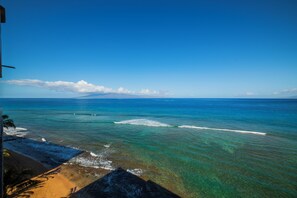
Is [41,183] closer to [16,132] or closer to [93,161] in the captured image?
[93,161]

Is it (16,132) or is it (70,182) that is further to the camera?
(16,132)

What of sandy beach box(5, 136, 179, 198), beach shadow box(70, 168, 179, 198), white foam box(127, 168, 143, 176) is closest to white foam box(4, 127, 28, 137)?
sandy beach box(5, 136, 179, 198)

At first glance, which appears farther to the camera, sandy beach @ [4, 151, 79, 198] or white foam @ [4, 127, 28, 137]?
white foam @ [4, 127, 28, 137]

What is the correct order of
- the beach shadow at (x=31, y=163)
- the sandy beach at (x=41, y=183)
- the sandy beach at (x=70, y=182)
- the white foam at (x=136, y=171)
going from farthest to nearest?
the white foam at (x=136, y=171) → the beach shadow at (x=31, y=163) → the sandy beach at (x=70, y=182) → the sandy beach at (x=41, y=183)

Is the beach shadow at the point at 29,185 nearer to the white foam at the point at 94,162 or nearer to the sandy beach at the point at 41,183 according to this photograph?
the sandy beach at the point at 41,183

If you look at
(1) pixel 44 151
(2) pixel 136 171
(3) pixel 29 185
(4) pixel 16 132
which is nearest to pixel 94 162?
(2) pixel 136 171

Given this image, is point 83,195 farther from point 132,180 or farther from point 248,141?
point 248,141

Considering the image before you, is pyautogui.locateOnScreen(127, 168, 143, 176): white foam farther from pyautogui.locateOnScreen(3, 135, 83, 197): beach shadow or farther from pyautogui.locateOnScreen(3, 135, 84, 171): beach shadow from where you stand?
pyautogui.locateOnScreen(3, 135, 84, 171): beach shadow

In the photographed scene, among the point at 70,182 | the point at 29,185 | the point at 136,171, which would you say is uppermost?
the point at 29,185

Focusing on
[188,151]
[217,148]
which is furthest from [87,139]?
[217,148]

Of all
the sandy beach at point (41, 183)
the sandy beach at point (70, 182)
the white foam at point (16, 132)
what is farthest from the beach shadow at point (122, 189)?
the white foam at point (16, 132)
